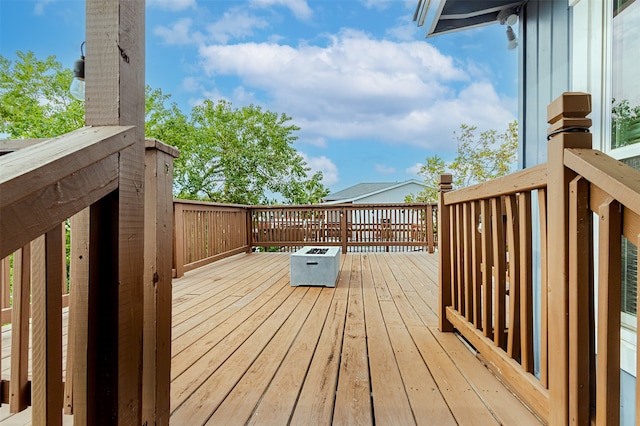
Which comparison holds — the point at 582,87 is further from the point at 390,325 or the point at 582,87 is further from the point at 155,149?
the point at 155,149

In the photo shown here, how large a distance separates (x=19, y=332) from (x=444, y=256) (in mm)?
2199

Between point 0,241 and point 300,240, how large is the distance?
623cm

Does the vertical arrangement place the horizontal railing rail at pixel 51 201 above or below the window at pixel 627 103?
below

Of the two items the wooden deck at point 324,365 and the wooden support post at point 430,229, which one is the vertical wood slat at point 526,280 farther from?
the wooden support post at point 430,229

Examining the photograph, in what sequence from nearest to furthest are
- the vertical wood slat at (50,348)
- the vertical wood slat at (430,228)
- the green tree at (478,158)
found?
the vertical wood slat at (50,348)
the vertical wood slat at (430,228)
the green tree at (478,158)

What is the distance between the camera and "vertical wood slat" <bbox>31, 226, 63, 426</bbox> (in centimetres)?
68

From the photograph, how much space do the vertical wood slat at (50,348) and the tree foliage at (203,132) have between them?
1096cm

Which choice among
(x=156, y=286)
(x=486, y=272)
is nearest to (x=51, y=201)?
(x=156, y=286)

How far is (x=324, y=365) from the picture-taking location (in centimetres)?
165

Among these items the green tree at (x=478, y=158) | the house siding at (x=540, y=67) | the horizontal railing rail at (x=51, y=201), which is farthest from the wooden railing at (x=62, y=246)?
the green tree at (x=478, y=158)

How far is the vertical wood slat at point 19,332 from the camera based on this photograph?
1.18 m

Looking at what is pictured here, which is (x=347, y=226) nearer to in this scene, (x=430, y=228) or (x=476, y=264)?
(x=430, y=228)

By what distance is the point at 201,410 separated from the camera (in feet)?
4.21

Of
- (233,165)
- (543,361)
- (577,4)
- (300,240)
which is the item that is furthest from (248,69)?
(543,361)
